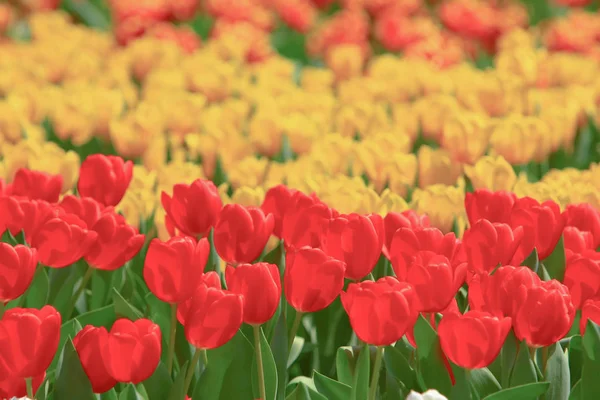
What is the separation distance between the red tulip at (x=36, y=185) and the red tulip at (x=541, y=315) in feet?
4.15

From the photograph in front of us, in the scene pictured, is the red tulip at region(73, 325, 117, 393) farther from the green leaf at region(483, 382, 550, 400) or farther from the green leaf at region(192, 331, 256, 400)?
the green leaf at region(483, 382, 550, 400)

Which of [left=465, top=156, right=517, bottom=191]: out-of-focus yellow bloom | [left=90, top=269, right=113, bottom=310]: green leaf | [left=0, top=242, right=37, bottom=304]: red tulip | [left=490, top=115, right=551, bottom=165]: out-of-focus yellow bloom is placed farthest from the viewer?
[left=490, top=115, right=551, bottom=165]: out-of-focus yellow bloom

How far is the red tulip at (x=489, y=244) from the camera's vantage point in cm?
199

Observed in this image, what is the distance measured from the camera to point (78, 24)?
23.8ft

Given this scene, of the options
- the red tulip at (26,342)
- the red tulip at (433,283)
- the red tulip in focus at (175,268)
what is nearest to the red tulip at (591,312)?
the red tulip at (433,283)

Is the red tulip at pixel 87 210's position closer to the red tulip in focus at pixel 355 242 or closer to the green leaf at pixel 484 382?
the red tulip in focus at pixel 355 242

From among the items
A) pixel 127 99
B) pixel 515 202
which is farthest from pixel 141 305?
pixel 127 99

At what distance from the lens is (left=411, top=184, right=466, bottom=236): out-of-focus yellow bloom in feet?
8.46

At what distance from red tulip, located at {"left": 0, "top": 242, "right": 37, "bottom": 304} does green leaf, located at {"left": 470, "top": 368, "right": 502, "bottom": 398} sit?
0.82 metres

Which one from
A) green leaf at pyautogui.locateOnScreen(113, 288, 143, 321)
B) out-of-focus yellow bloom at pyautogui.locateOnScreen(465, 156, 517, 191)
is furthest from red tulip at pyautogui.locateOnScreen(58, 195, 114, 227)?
out-of-focus yellow bloom at pyautogui.locateOnScreen(465, 156, 517, 191)

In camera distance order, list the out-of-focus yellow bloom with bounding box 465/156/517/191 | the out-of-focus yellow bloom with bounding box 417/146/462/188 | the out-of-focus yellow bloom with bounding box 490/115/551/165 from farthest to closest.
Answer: the out-of-focus yellow bloom with bounding box 490/115/551/165, the out-of-focus yellow bloom with bounding box 417/146/462/188, the out-of-focus yellow bloom with bounding box 465/156/517/191

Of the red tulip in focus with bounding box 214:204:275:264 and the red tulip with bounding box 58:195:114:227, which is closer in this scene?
the red tulip in focus with bounding box 214:204:275:264

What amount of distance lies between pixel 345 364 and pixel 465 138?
150 cm

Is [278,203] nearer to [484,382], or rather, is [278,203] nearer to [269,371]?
[269,371]
